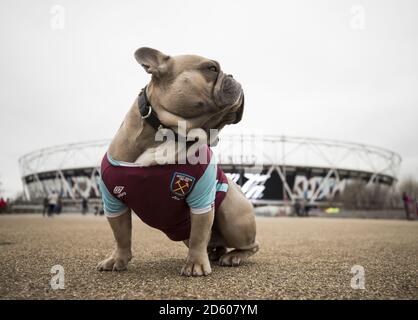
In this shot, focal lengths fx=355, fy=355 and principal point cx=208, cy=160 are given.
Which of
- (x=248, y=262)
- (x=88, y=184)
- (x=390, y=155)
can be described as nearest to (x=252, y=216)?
(x=248, y=262)

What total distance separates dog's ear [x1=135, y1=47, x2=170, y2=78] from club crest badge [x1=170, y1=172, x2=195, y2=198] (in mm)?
803

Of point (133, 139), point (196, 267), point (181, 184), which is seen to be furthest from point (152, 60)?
point (196, 267)

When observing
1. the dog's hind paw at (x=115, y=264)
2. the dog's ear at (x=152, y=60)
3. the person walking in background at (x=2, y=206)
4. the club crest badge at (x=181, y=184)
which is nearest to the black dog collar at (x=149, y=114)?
the dog's ear at (x=152, y=60)

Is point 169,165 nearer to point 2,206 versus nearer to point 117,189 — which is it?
point 117,189

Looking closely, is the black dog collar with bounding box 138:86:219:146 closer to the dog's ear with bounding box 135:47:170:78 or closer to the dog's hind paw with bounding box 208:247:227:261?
the dog's ear with bounding box 135:47:170:78

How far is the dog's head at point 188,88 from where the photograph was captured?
270cm

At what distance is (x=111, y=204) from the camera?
9.98 feet

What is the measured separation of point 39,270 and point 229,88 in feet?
7.44

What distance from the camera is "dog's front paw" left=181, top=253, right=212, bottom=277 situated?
114 inches

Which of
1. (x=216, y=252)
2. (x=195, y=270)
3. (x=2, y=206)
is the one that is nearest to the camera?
(x=195, y=270)

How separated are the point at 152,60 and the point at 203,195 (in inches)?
45.6

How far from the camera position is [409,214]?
24.2 meters
